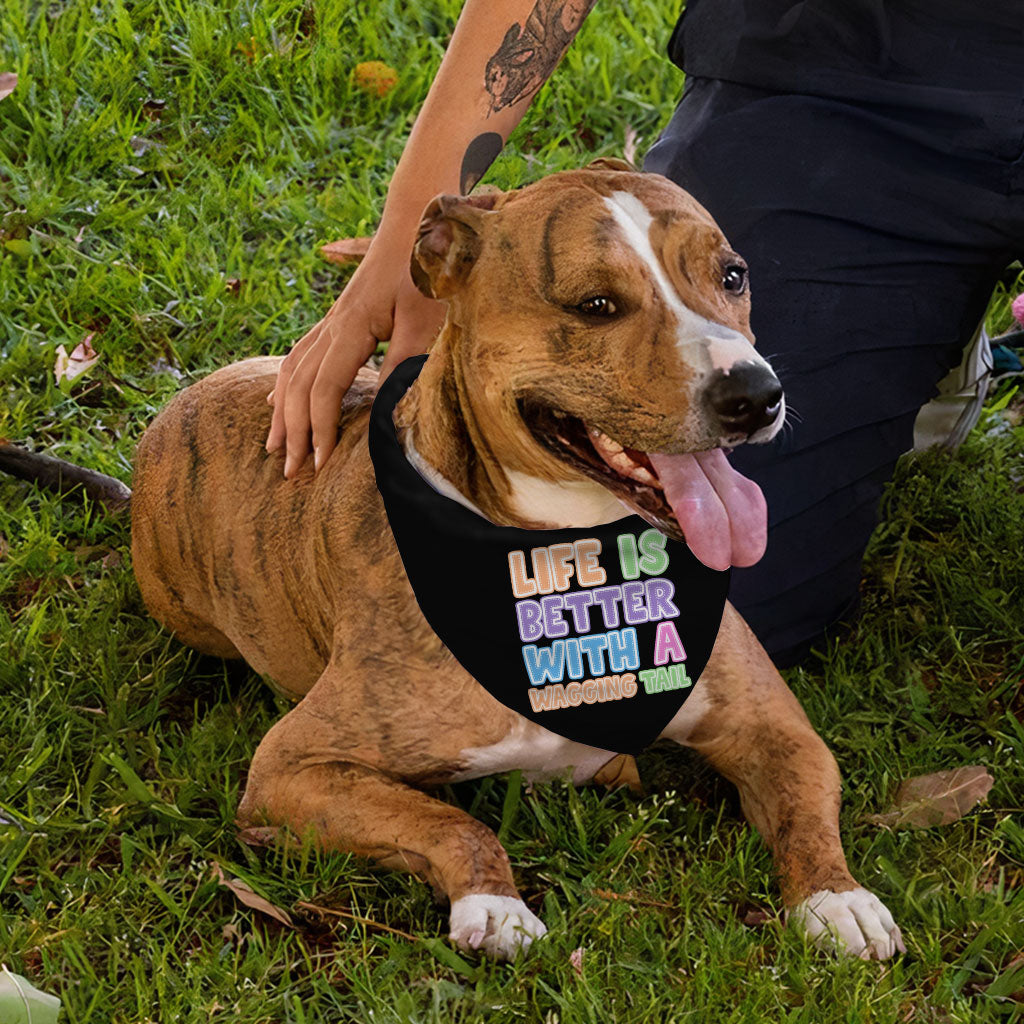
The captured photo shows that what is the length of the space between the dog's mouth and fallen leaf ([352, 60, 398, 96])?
3.17m

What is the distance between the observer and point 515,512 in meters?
2.86

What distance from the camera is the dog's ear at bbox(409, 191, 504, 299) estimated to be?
8.88 ft

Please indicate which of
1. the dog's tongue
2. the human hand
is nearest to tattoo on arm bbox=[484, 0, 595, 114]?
the human hand

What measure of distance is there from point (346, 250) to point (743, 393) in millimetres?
2547

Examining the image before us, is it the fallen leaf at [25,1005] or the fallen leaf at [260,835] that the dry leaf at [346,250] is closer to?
the fallen leaf at [260,835]

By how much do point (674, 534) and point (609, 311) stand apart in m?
0.41

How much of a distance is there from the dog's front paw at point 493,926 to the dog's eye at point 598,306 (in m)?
1.03

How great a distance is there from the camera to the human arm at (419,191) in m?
3.15

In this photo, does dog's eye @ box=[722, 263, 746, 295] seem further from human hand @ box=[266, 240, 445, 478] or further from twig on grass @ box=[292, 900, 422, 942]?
twig on grass @ box=[292, 900, 422, 942]

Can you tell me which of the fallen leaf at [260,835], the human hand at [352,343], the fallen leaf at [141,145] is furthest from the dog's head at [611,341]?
the fallen leaf at [141,145]

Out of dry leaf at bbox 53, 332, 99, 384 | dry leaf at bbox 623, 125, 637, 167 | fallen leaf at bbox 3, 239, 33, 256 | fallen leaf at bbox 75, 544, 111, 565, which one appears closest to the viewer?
fallen leaf at bbox 75, 544, 111, 565

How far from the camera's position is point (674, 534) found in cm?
265

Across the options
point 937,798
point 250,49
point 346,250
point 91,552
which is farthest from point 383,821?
point 250,49

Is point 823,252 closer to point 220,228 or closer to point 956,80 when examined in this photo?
point 956,80
